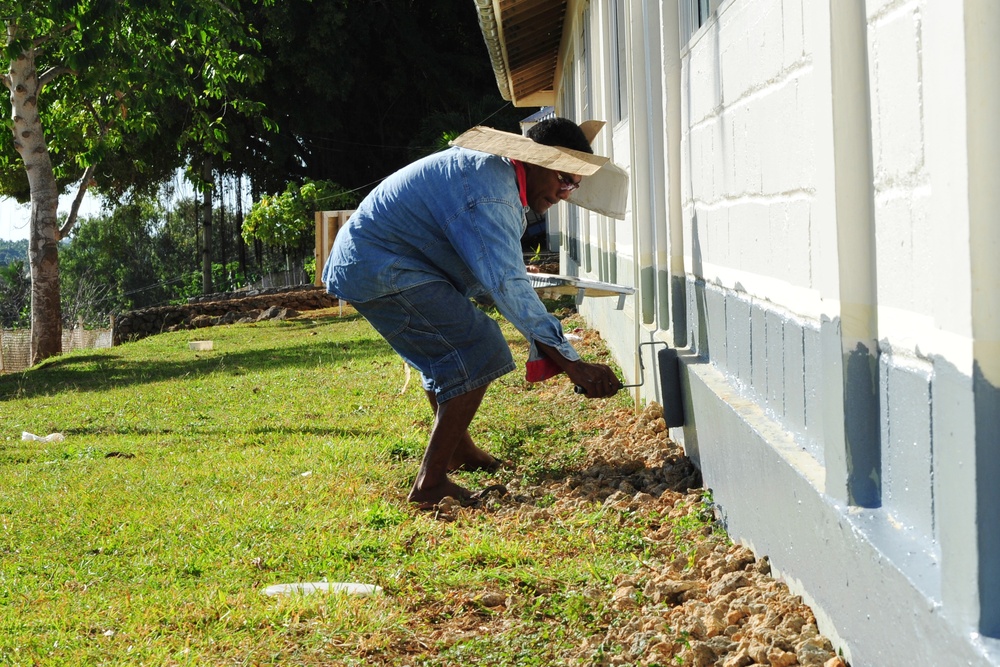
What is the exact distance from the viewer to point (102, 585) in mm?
3861

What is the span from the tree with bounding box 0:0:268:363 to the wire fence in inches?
107

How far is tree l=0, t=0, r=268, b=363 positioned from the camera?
1320 cm

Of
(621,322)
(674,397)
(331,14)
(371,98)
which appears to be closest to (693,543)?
(674,397)

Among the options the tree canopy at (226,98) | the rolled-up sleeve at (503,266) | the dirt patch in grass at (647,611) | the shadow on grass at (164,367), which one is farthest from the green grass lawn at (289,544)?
the tree canopy at (226,98)

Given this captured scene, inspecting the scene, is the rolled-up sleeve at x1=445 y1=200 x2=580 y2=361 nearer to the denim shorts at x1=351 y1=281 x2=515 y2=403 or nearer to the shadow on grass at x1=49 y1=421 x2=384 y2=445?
the denim shorts at x1=351 y1=281 x2=515 y2=403

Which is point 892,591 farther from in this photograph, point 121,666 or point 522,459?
point 522,459

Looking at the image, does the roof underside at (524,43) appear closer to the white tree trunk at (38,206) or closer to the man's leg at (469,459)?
the man's leg at (469,459)

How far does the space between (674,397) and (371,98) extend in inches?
1108

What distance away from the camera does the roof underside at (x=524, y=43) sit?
36.4 feet

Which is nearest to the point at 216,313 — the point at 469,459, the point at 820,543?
the point at 469,459

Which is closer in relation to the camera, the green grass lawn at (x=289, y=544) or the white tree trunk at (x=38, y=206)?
the green grass lawn at (x=289, y=544)

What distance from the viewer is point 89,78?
15.0 m

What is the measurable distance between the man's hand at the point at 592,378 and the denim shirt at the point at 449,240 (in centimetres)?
5

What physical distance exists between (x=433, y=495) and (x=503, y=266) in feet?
3.57
